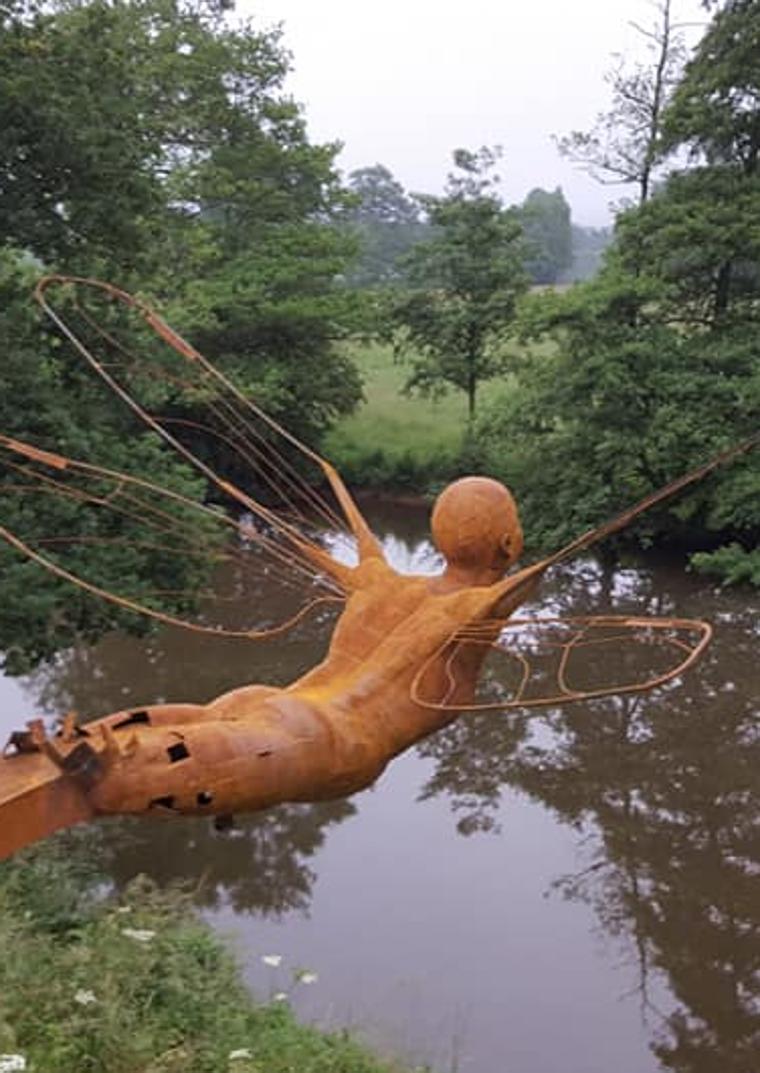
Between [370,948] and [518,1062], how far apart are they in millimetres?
1410

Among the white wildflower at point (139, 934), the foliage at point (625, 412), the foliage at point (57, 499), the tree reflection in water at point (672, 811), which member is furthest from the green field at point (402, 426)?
the white wildflower at point (139, 934)

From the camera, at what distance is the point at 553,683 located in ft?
39.4

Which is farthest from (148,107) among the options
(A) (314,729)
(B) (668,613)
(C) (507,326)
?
(A) (314,729)

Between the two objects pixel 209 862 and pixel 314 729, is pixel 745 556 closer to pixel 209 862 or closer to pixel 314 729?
pixel 209 862

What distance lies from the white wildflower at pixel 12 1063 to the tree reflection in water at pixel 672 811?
4.61 metres

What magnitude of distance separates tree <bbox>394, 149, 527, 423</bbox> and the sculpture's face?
17.8 metres

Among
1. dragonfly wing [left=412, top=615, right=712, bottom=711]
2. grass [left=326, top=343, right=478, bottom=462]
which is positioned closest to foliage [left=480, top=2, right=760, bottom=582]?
grass [left=326, top=343, right=478, bottom=462]

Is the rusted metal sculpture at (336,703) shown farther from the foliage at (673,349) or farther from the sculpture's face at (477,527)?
the foliage at (673,349)

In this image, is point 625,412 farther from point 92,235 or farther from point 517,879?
point 92,235

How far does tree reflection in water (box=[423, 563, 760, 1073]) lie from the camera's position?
7395mm

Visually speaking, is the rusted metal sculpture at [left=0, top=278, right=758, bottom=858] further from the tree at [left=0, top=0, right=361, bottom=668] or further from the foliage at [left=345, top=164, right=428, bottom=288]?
the foliage at [left=345, top=164, right=428, bottom=288]

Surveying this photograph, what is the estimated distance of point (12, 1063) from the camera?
3.57 meters

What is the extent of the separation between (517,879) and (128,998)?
13.5 ft

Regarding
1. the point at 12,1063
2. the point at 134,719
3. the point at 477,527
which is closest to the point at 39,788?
the point at 134,719
